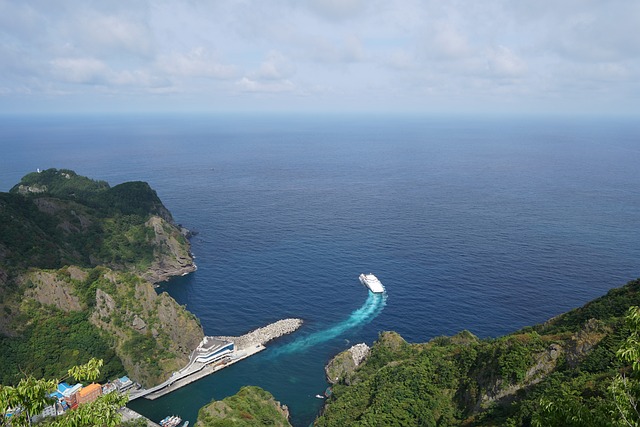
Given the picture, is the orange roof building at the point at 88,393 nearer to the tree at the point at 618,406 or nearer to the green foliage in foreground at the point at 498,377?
the green foliage in foreground at the point at 498,377

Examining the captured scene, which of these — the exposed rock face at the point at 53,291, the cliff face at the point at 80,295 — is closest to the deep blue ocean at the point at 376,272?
the cliff face at the point at 80,295

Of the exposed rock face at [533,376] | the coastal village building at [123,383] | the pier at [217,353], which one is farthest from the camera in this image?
the pier at [217,353]

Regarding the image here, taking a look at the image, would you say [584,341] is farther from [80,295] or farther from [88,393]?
[80,295]

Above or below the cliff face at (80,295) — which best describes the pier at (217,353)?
below

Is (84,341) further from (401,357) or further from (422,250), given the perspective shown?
(422,250)

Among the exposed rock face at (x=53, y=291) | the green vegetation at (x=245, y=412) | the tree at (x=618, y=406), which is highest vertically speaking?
the tree at (x=618, y=406)

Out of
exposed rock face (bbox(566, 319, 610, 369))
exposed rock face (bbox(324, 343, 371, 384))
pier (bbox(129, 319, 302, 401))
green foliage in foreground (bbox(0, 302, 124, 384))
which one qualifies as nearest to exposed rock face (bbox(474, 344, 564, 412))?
exposed rock face (bbox(566, 319, 610, 369))
